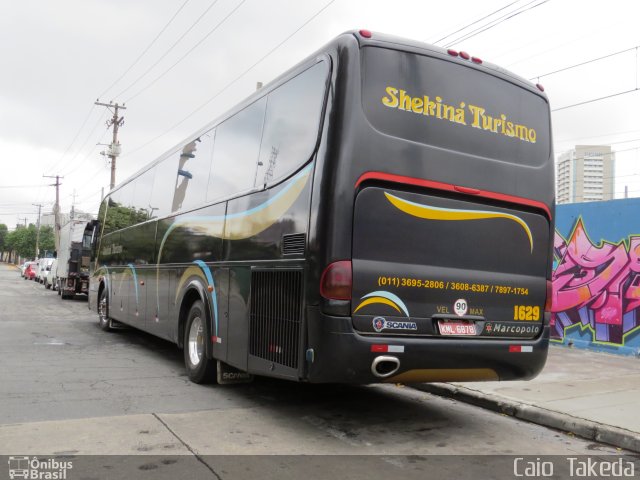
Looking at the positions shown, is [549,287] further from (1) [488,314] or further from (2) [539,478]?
(2) [539,478]

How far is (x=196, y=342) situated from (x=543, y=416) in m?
4.49

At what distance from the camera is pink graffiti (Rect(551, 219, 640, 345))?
10234 mm

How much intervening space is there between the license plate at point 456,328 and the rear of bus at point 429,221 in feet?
0.04

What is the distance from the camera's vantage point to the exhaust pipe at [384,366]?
4.86 metres

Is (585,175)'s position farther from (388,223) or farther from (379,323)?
(379,323)

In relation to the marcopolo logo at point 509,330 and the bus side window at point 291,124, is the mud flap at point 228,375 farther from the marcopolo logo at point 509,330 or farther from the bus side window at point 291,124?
the marcopolo logo at point 509,330

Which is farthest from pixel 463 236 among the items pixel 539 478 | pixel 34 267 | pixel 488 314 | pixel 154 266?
pixel 34 267

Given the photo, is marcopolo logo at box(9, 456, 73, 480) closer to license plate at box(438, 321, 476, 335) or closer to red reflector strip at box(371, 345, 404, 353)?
red reflector strip at box(371, 345, 404, 353)

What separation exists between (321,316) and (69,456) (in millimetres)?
2326

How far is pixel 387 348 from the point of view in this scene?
192 inches

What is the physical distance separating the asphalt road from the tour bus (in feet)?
2.08

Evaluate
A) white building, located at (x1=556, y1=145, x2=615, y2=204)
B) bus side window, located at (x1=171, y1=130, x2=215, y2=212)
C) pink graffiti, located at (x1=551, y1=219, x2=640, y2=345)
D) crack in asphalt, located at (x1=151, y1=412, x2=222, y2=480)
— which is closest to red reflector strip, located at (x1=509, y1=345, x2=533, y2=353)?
crack in asphalt, located at (x1=151, y1=412, x2=222, y2=480)

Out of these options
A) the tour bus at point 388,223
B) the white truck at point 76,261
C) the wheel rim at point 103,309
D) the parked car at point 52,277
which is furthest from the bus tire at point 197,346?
the parked car at point 52,277

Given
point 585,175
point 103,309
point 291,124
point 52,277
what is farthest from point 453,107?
point 52,277
